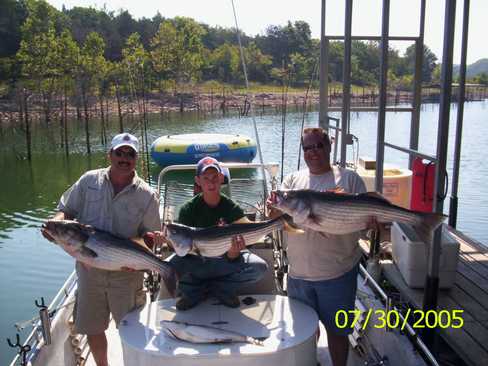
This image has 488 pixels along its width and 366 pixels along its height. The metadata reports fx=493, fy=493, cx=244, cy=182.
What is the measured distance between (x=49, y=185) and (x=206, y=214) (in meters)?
17.7

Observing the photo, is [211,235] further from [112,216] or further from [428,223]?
[428,223]

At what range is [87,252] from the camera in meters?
3.33

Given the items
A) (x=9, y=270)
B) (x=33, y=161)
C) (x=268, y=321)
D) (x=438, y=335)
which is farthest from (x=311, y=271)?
(x=33, y=161)

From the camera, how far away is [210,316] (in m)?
3.56

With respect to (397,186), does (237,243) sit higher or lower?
higher

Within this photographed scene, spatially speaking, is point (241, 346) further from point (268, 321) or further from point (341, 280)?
point (341, 280)

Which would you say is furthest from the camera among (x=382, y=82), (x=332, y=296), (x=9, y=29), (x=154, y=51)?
(x=154, y=51)

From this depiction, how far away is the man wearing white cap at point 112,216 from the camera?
11.9 ft

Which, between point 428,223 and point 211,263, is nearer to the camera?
point 428,223

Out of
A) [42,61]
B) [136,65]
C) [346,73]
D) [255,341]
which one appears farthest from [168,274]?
[42,61]

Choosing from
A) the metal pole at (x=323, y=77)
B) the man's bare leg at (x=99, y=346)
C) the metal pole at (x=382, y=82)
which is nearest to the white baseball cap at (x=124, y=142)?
the man's bare leg at (x=99, y=346)

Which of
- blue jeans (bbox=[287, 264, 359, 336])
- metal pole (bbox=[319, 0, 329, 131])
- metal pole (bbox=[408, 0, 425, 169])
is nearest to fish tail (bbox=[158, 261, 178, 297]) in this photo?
blue jeans (bbox=[287, 264, 359, 336])

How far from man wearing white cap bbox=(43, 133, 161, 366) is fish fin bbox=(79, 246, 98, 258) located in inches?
12.1

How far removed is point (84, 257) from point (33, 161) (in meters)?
23.6
